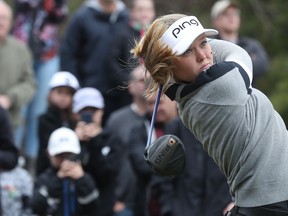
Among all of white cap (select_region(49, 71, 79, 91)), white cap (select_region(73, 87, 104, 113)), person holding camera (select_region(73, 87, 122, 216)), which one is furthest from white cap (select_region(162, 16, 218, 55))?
white cap (select_region(49, 71, 79, 91))

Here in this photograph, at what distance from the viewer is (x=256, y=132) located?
546 cm

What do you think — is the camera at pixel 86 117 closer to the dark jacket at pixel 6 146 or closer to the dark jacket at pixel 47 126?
the dark jacket at pixel 47 126

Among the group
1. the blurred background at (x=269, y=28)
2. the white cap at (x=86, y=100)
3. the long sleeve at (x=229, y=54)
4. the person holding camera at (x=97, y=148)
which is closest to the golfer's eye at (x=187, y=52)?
the long sleeve at (x=229, y=54)

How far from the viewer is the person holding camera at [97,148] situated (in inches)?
328

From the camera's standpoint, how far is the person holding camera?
27.3ft

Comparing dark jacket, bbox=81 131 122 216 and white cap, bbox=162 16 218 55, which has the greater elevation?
white cap, bbox=162 16 218 55

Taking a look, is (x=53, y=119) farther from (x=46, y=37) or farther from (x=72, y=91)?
(x=46, y=37)

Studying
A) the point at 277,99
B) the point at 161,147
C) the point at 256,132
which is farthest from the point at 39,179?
the point at 277,99

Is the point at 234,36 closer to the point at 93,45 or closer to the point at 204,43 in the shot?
the point at 93,45

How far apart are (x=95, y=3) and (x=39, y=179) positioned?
10.0ft

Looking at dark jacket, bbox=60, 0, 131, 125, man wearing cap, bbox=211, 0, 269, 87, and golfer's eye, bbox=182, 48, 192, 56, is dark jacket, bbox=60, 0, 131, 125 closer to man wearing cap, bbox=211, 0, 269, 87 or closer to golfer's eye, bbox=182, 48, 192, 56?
man wearing cap, bbox=211, 0, 269, 87

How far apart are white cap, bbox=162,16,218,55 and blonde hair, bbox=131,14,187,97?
0.09 ft

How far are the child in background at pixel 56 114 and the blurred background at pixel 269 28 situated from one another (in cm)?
459

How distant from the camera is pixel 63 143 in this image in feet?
26.0
